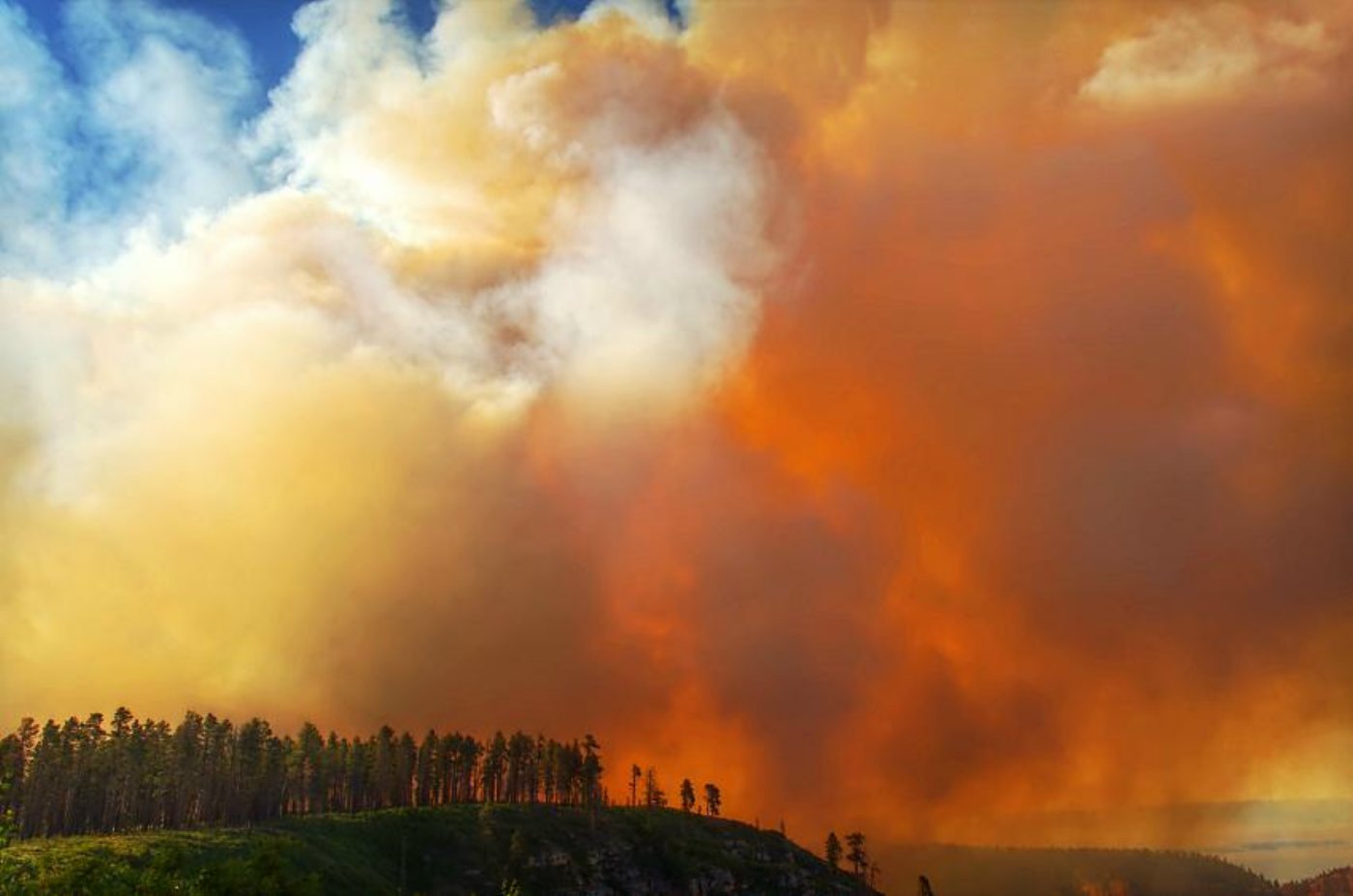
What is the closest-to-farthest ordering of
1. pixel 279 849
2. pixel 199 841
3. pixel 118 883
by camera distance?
pixel 118 883
pixel 279 849
pixel 199 841

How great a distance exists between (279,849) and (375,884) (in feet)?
401

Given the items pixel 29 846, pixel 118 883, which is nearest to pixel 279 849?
pixel 118 883

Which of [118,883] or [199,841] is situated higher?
[199,841]

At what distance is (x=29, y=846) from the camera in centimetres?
15925

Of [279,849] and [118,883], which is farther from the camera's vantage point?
[279,849]

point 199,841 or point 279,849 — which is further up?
point 199,841

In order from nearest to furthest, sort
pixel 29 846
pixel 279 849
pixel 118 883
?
pixel 118 883 → pixel 279 849 → pixel 29 846

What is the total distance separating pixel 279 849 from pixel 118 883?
12448 millimetres

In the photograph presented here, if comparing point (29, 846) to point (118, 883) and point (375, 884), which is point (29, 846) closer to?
point (375, 884)

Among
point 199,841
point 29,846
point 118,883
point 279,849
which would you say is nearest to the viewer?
point 118,883

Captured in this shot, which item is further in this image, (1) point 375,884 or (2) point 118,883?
(1) point 375,884

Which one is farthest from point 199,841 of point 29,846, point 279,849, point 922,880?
point 922,880

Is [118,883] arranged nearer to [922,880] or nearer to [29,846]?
[29,846]

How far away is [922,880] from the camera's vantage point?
165 meters
